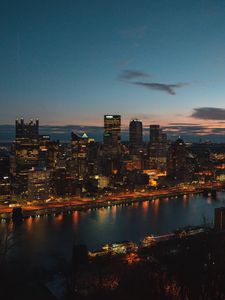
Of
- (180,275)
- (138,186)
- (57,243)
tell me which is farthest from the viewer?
(138,186)

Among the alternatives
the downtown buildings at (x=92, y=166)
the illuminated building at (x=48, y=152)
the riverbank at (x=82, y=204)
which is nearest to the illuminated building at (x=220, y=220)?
the riverbank at (x=82, y=204)

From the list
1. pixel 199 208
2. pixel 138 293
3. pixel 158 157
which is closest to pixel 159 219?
pixel 199 208

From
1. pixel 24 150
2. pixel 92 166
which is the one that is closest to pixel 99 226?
pixel 92 166

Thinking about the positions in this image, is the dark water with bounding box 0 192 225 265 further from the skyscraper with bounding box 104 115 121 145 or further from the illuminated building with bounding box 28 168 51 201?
the skyscraper with bounding box 104 115 121 145

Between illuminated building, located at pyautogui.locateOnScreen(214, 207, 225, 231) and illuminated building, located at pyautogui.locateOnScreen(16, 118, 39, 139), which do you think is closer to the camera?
illuminated building, located at pyautogui.locateOnScreen(214, 207, 225, 231)

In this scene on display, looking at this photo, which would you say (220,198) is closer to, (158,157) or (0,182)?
(0,182)

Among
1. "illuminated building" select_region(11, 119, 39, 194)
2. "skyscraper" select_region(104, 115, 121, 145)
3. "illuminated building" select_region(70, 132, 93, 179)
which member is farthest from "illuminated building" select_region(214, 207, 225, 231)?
"skyscraper" select_region(104, 115, 121, 145)

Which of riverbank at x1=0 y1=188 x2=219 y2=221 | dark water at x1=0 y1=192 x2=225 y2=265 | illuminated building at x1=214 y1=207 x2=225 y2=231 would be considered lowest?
riverbank at x1=0 y1=188 x2=219 y2=221

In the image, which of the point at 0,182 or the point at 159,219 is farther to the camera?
the point at 0,182
